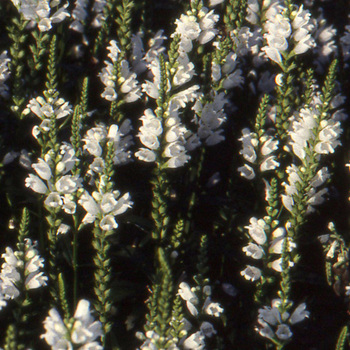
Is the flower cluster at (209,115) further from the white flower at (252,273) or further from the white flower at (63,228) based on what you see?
the white flower at (63,228)

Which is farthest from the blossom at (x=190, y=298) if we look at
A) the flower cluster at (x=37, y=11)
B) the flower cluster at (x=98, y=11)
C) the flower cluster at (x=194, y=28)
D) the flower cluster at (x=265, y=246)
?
the flower cluster at (x=98, y=11)

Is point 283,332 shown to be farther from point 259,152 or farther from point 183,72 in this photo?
point 183,72

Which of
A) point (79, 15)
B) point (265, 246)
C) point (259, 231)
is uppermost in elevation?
point (79, 15)

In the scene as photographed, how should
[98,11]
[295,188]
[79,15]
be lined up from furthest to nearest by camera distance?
1. [98,11]
2. [79,15]
3. [295,188]

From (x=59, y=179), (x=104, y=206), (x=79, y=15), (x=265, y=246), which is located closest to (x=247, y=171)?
(x=265, y=246)

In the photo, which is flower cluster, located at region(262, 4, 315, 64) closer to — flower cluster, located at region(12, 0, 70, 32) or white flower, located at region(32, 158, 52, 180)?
flower cluster, located at region(12, 0, 70, 32)

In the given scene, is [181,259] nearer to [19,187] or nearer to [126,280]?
[126,280]
